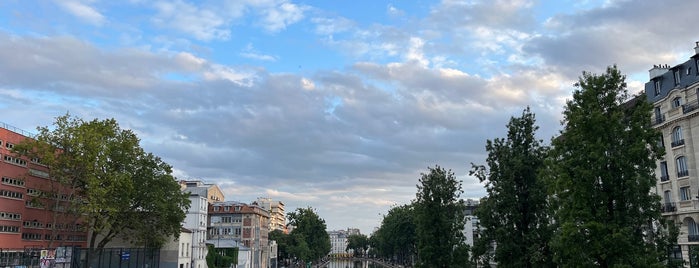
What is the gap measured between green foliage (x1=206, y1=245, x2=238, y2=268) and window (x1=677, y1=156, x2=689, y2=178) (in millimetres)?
62401

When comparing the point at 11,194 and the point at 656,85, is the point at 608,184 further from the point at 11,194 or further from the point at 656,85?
the point at 11,194

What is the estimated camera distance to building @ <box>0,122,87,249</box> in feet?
180

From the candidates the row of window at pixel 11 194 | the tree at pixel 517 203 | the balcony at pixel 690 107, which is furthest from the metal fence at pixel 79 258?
the balcony at pixel 690 107

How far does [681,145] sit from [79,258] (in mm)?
59695

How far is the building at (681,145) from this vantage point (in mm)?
43312

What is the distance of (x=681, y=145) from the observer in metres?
44.9

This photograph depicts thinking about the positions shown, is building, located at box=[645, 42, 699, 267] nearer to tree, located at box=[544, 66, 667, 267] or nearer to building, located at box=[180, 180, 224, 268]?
tree, located at box=[544, 66, 667, 267]

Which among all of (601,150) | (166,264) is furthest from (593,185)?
(166,264)

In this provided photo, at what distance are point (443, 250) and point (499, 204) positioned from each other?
13840 mm

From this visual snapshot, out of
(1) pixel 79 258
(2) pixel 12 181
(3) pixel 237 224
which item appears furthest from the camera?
(3) pixel 237 224

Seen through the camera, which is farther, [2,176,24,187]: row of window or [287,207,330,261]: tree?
[287,207,330,261]: tree

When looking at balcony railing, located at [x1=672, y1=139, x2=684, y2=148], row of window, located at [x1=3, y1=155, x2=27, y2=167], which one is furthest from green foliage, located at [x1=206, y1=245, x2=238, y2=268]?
balcony railing, located at [x1=672, y1=139, x2=684, y2=148]

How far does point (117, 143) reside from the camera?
184 feet

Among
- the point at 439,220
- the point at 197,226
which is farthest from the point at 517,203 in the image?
the point at 197,226
